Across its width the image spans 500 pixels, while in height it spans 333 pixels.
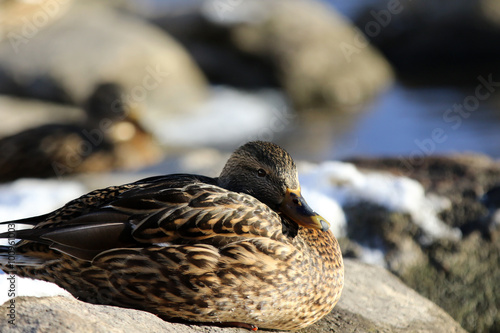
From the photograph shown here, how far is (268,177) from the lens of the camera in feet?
11.0

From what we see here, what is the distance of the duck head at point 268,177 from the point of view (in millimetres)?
3301

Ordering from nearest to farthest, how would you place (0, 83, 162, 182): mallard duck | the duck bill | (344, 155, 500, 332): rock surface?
the duck bill, (344, 155, 500, 332): rock surface, (0, 83, 162, 182): mallard duck

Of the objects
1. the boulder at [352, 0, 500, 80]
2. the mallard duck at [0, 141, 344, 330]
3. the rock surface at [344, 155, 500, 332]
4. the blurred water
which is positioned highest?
the boulder at [352, 0, 500, 80]

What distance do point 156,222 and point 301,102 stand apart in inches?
422

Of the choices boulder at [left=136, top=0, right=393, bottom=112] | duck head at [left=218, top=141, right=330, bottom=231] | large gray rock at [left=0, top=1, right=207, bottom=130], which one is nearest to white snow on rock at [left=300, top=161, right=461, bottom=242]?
duck head at [left=218, top=141, right=330, bottom=231]

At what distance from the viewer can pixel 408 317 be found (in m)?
3.90

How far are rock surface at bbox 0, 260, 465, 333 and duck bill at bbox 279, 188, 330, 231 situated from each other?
60cm

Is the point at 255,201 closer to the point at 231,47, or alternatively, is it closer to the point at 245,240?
the point at 245,240

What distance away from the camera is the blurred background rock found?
491 centimetres

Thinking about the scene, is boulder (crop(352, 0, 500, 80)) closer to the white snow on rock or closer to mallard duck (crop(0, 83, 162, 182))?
mallard duck (crop(0, 83, 162, 182))

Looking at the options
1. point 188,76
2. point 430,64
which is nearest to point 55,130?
point 188,76

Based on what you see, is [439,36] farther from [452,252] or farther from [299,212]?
[299,212]

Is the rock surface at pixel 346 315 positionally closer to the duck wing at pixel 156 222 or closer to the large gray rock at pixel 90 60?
the duck wing at pixel 156 222

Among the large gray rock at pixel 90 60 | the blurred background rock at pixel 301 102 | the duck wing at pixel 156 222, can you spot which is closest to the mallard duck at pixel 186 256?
the duck wing at pixel 156 222
